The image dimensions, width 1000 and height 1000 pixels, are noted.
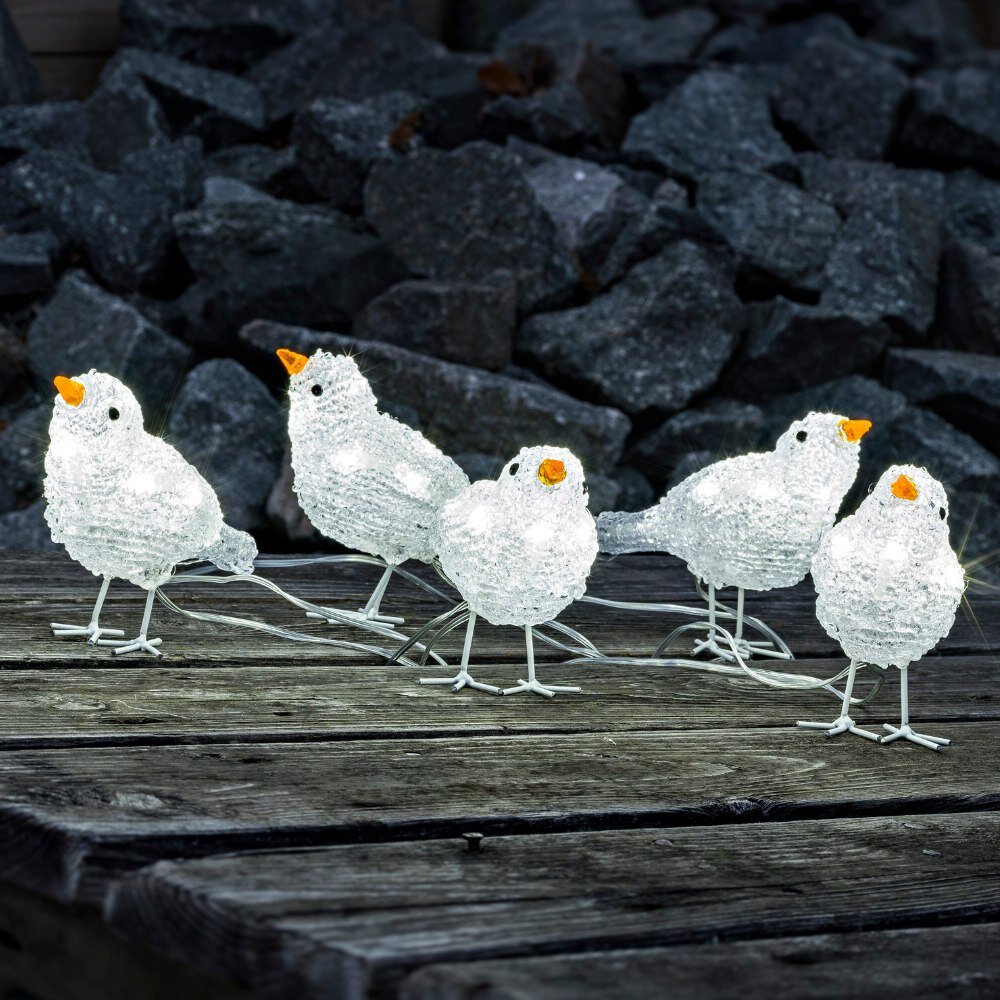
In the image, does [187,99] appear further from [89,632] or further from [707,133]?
[89,632]

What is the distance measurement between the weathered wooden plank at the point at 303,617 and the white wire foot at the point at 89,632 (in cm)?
2

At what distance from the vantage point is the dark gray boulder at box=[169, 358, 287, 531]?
435 centimetres

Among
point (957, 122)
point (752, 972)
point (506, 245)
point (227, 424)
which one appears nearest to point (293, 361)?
point (752, 972)

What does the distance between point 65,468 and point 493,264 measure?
9.67 feet

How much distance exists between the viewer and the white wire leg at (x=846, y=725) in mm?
1989

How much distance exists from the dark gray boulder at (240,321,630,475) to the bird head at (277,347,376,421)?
1.96 m

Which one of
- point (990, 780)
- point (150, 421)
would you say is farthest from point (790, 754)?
point (150, 421)

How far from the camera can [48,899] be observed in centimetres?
146

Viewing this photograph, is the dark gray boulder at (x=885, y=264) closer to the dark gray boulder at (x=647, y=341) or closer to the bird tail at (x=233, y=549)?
the dark gray boulder at (x=647, y=341)

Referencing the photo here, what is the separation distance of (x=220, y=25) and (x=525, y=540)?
4531 mm

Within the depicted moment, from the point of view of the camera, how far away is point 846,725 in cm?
201

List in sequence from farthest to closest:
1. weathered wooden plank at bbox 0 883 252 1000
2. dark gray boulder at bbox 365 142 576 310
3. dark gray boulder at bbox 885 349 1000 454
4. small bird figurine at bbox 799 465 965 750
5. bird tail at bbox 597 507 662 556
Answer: dark gray boulder at bbox 885 349 1000 454 < dark gray boulder at bbox 365 142 576 310 < bird tail at bbox 597 507 662 556 < small bird figurine at bbox 799 465 965 750 < weathered wooden plank at bbox 0 883 252 1000

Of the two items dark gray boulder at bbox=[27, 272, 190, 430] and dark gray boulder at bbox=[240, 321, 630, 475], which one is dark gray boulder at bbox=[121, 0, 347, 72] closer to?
dark gray boulder at bbox=[27, 272, 190, 430]

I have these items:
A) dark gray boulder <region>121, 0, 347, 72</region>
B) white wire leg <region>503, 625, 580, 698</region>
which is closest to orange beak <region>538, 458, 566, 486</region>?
white wire leg <region>503, 625, 580, 698</region>
